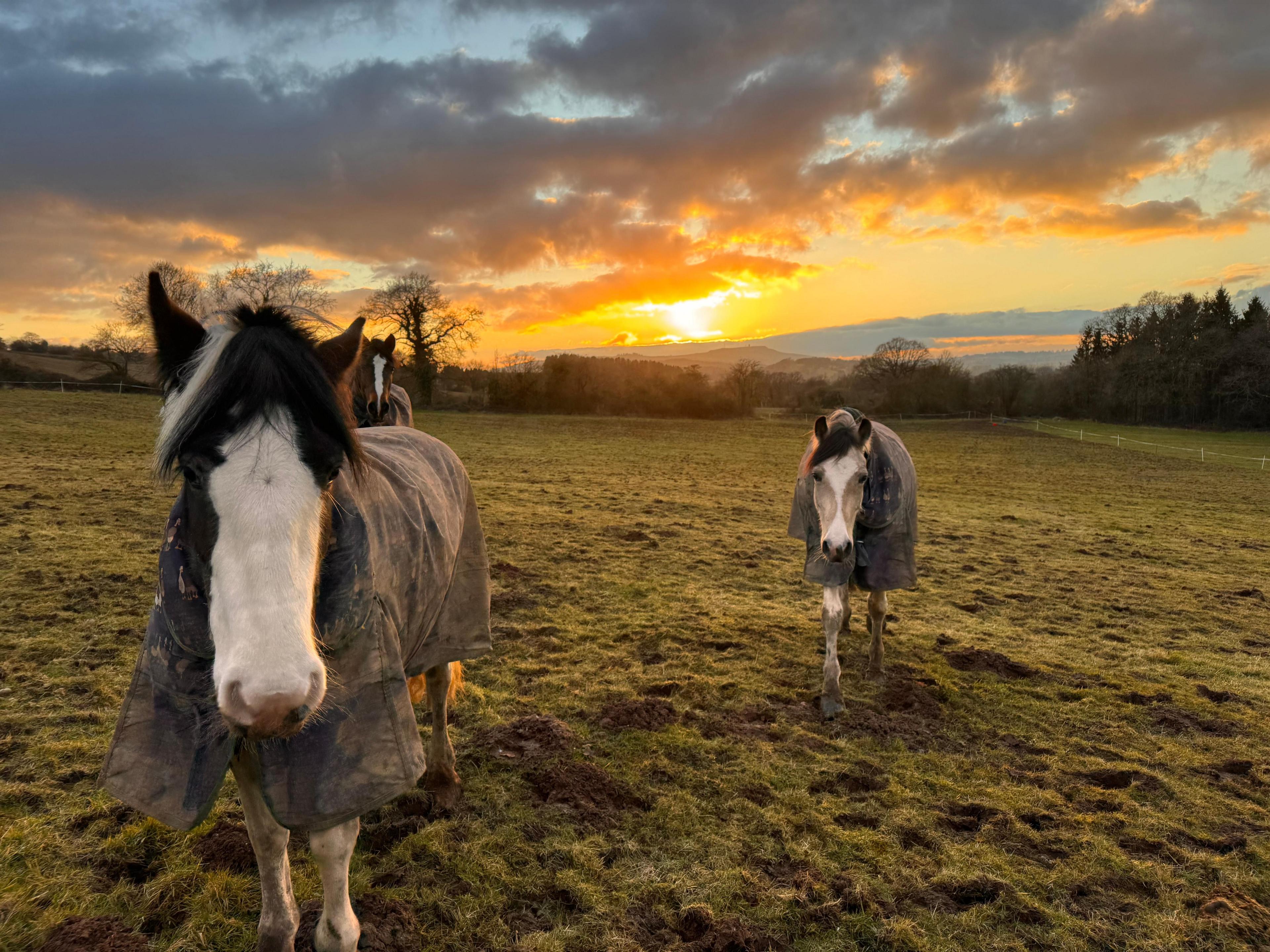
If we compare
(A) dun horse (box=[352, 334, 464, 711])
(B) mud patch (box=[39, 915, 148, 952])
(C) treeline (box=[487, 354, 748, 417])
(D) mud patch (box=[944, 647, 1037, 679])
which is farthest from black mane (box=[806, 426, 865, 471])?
(C) treeline (box=[487, 354, 748, 417])

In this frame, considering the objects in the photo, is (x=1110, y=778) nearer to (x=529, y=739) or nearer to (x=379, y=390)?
(x=529, y=739)

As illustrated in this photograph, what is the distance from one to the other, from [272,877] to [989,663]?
18.6 ft

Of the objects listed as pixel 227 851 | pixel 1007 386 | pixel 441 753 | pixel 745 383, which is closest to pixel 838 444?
pixel 441 753

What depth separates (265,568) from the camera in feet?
5.28

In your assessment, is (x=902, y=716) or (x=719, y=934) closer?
(x=719, y=934)

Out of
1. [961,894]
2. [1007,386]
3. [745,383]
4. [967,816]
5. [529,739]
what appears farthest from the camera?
[1007,386]

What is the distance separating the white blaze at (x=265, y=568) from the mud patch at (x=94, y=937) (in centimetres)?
175

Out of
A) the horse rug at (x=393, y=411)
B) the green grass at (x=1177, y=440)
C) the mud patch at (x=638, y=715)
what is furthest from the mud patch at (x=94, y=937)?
the green grass at (x=1177, y=440)

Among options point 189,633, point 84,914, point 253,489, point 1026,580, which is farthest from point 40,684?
point 1026,580

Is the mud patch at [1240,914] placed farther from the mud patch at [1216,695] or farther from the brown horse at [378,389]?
the brown horse at [378,389]

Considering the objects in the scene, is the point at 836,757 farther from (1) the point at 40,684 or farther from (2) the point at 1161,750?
(1) the point at 40,684

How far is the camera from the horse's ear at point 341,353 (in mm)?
2025

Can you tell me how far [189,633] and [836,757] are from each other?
3.77 m

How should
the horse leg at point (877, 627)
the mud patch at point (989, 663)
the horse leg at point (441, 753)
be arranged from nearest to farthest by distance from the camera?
the horse leg at point (441, 753)
the horse leg at point (877, 627)
the mud patch at point (989, 663)
